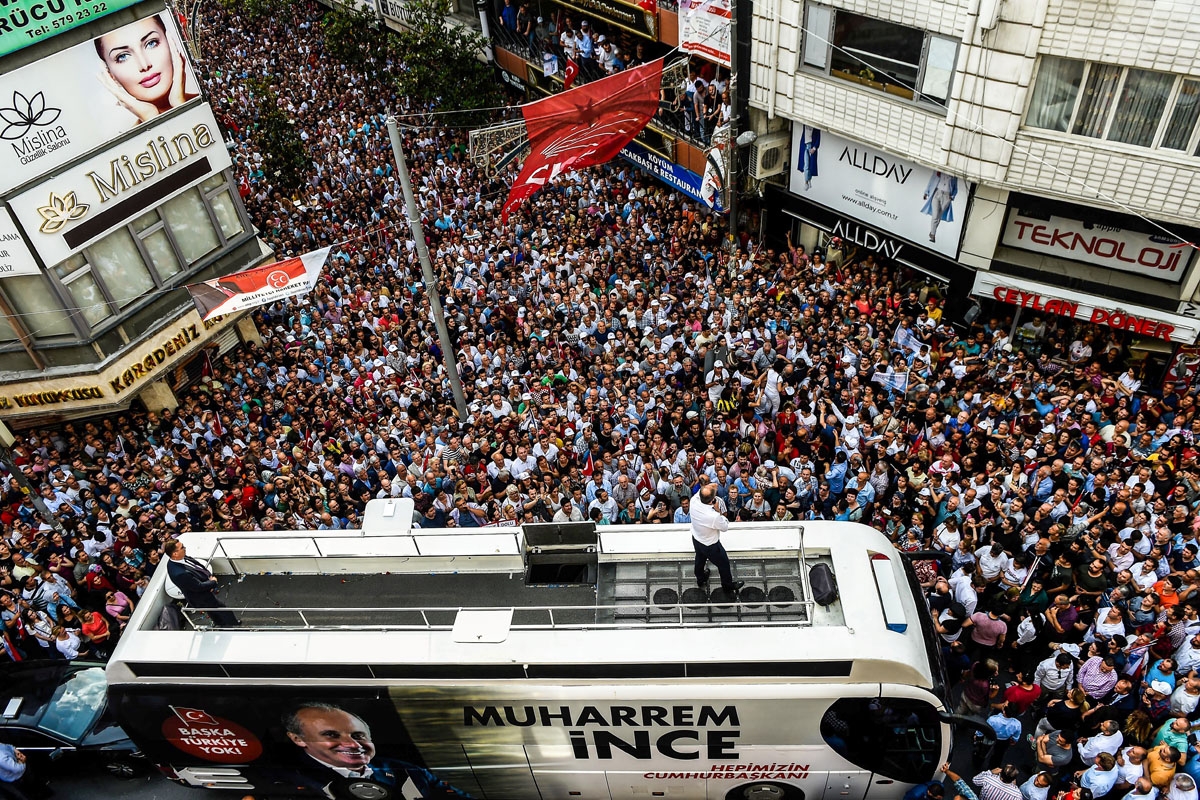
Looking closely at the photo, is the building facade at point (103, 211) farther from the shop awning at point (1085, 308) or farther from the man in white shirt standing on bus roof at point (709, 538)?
the shop awning at point (1085, 308)

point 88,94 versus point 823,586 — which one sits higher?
point 88,94

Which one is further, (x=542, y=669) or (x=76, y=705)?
(x=76, y=705)

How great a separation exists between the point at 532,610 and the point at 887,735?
12.7ft

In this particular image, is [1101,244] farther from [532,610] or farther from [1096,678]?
[532,610]

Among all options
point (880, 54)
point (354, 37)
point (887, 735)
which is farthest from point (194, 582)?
point (354, 37)

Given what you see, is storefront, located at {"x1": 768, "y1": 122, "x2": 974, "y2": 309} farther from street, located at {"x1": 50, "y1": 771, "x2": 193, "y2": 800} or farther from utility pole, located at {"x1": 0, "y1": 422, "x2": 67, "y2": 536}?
utility pole, located at {"x1": 0, "y1": 422, "x2": 67, "y2": 536}

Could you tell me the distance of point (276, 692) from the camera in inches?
352

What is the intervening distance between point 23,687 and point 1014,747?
13439 mm

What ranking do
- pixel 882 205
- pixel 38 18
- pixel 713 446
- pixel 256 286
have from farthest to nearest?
pixel 882 205 < pixel 256 286 < pixel 38 18 < pixel 713 446

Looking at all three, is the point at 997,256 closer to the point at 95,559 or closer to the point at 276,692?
the point at 276,692

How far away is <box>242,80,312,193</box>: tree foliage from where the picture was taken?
80.7ft

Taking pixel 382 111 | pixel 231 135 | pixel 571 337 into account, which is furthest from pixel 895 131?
pixel 231 135

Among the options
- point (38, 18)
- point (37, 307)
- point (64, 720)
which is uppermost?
point (38, 18)

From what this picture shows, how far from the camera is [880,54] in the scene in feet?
52.2
